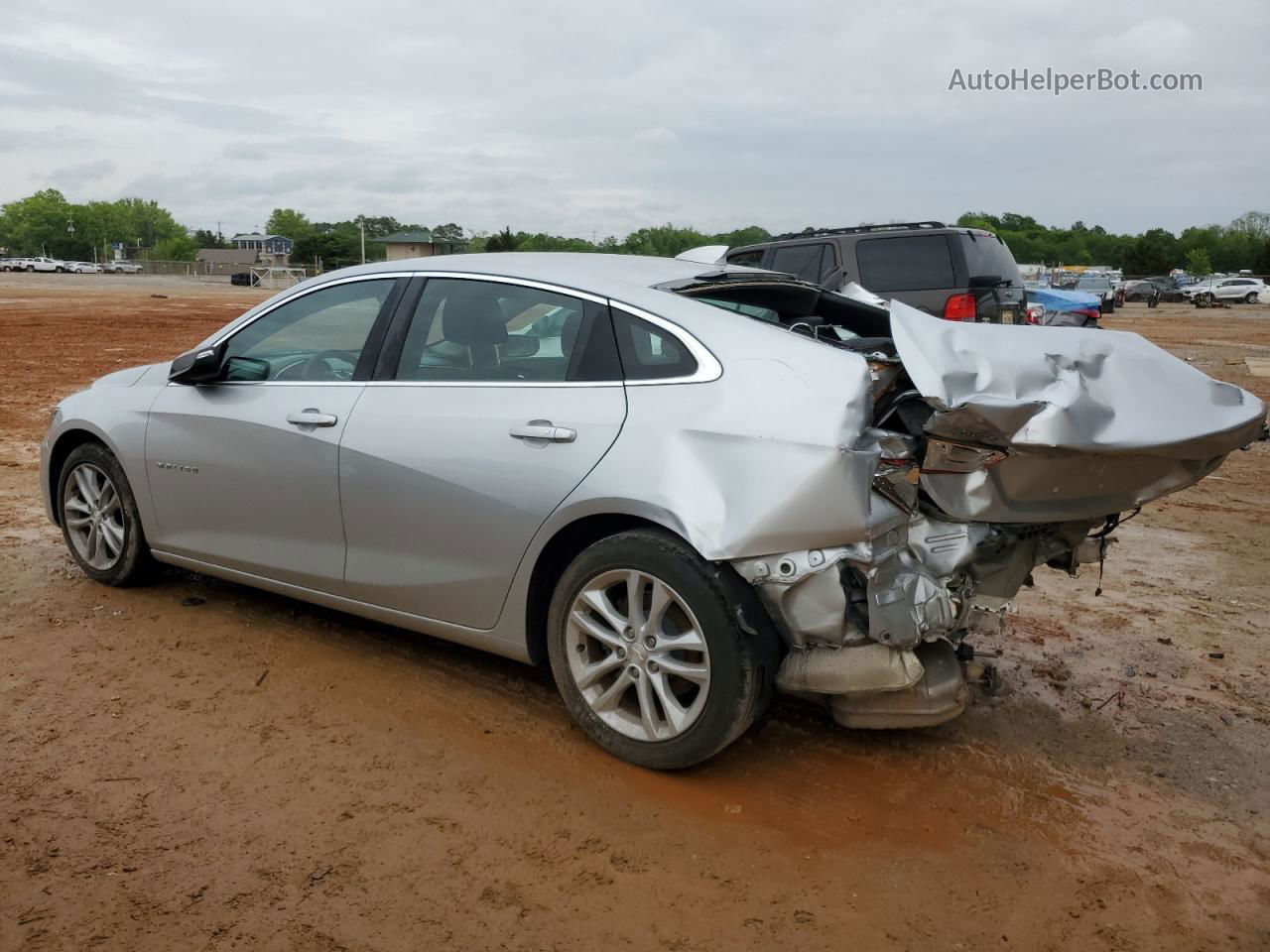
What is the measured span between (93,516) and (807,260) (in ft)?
28.5

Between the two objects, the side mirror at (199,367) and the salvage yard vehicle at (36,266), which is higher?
the salvage yard vehicle at (36,266)

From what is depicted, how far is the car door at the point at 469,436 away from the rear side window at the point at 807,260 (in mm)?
8200

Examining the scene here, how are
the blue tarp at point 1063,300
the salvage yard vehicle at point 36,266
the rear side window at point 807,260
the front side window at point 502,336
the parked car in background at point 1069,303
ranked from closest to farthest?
the front side window at point 502,336 < the rear side window at point 807,260 < the parked car in background at point 1069,303 < the blue tarp at point 1063,300 < the salvage yard vehicle at point 36,266

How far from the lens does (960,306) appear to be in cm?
1120

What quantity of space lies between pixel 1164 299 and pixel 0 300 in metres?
50.3

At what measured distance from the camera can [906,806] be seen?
3.47 meters

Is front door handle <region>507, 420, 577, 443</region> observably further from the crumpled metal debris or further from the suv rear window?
the suv rear window

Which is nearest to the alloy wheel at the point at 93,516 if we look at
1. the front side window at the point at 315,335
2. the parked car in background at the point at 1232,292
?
the front side window at the point at 315,335

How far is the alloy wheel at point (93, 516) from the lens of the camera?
529cm


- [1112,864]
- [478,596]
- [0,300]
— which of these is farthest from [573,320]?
[0,300]

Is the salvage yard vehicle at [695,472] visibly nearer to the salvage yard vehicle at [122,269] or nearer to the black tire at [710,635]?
the black tire at [710,635]

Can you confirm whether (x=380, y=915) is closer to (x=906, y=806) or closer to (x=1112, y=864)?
(x=906, y=806)

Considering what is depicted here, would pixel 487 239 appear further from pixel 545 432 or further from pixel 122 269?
pixel 122 269

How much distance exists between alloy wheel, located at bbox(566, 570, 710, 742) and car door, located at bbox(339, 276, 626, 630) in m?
0.34
